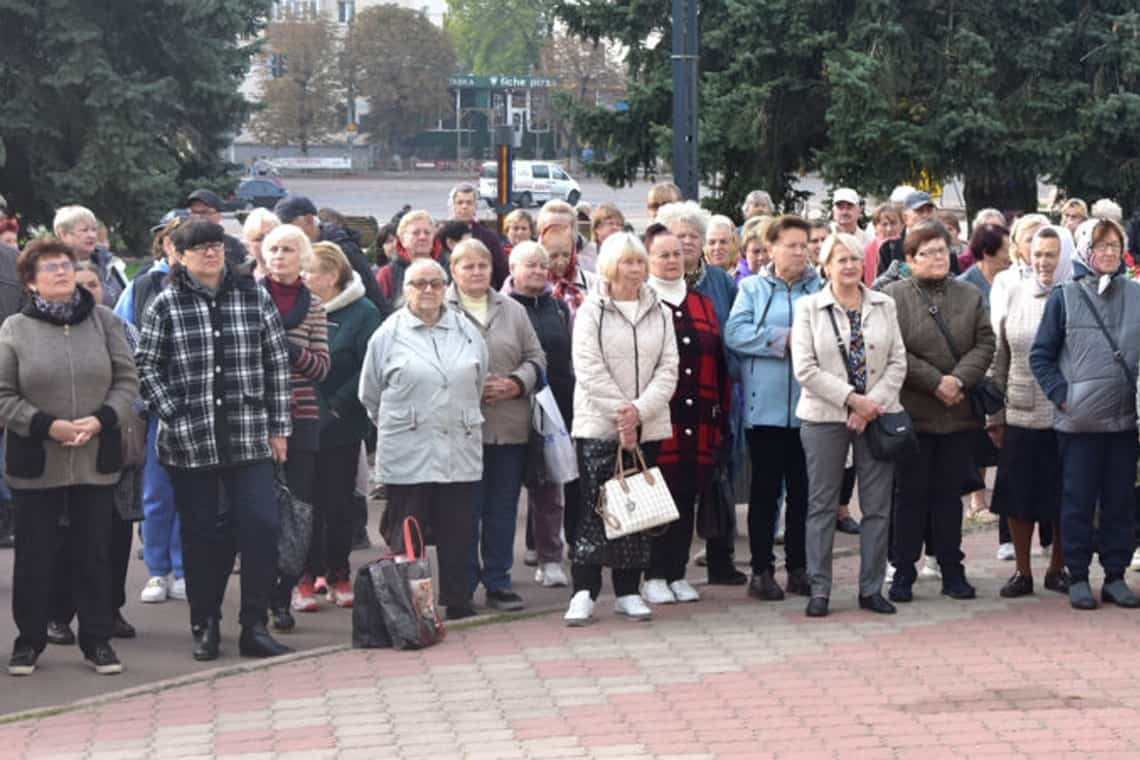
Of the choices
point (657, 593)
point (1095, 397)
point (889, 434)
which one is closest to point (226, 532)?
point (657, 593)

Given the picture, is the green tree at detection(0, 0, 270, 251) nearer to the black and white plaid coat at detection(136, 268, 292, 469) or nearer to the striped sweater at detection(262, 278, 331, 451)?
the striped sweater at detection(262, 278, 331, 451)

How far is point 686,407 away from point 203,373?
94.3 inches

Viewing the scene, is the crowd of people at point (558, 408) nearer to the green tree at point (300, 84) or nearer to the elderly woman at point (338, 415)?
the elderly woman at point (338, 415)

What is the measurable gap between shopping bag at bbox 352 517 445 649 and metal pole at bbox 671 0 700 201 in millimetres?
8888

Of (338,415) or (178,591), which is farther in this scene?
(178,591)

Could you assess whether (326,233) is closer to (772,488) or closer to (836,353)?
(772,488)

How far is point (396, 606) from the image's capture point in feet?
30.7

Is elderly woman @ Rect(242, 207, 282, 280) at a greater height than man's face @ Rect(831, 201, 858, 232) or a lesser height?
greater

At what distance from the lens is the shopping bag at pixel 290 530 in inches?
376

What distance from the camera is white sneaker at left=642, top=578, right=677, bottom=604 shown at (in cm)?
1033

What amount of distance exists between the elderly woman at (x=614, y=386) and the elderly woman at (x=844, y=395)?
2.18ft

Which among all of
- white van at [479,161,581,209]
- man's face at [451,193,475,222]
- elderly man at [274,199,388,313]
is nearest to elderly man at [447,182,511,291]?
man's face at [451,193,475,222]

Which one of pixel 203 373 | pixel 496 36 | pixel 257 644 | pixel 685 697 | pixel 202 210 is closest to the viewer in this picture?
pixel 685 697

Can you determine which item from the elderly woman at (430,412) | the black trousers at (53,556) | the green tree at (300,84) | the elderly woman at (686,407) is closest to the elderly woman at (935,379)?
the elderly woman at (686,407)
